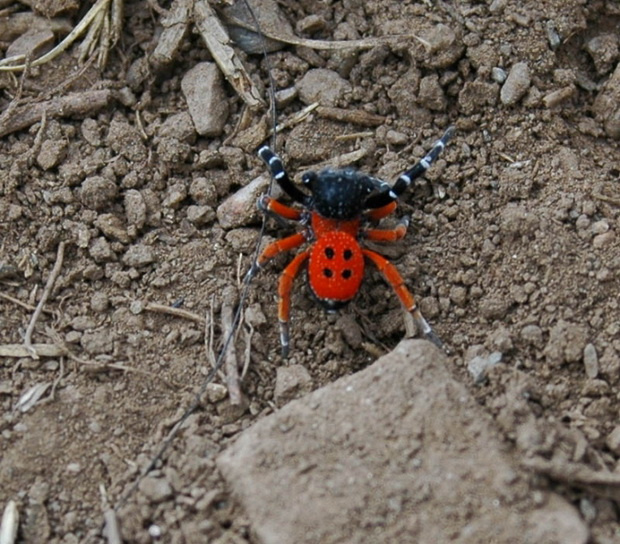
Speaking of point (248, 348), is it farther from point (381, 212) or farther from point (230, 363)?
point (381, 212)

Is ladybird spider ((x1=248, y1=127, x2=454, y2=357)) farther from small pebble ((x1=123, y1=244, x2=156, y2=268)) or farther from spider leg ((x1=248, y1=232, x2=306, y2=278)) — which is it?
small pebble ((x1=123, y1=244, x2=156, y2=268))

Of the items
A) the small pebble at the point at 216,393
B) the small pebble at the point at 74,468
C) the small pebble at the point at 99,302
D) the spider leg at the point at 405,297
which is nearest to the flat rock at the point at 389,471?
the small pebble at the point at 216,393

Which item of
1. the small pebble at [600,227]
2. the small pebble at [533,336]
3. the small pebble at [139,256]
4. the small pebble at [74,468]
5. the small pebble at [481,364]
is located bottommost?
the small pebble at [74,468]

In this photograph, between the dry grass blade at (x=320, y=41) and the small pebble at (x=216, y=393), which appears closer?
the small pebble at (x=216, y=393)

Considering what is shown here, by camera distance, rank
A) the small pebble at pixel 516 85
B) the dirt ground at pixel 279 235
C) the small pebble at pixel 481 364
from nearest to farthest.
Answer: the dirt ground at pixel 279 235
the small pebble at pixel 481 364
the small pebble at pixel 516 85

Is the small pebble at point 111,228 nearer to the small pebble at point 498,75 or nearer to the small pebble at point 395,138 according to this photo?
the small pebble at point 395,138

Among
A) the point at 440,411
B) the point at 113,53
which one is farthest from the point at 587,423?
the point at 113,53
